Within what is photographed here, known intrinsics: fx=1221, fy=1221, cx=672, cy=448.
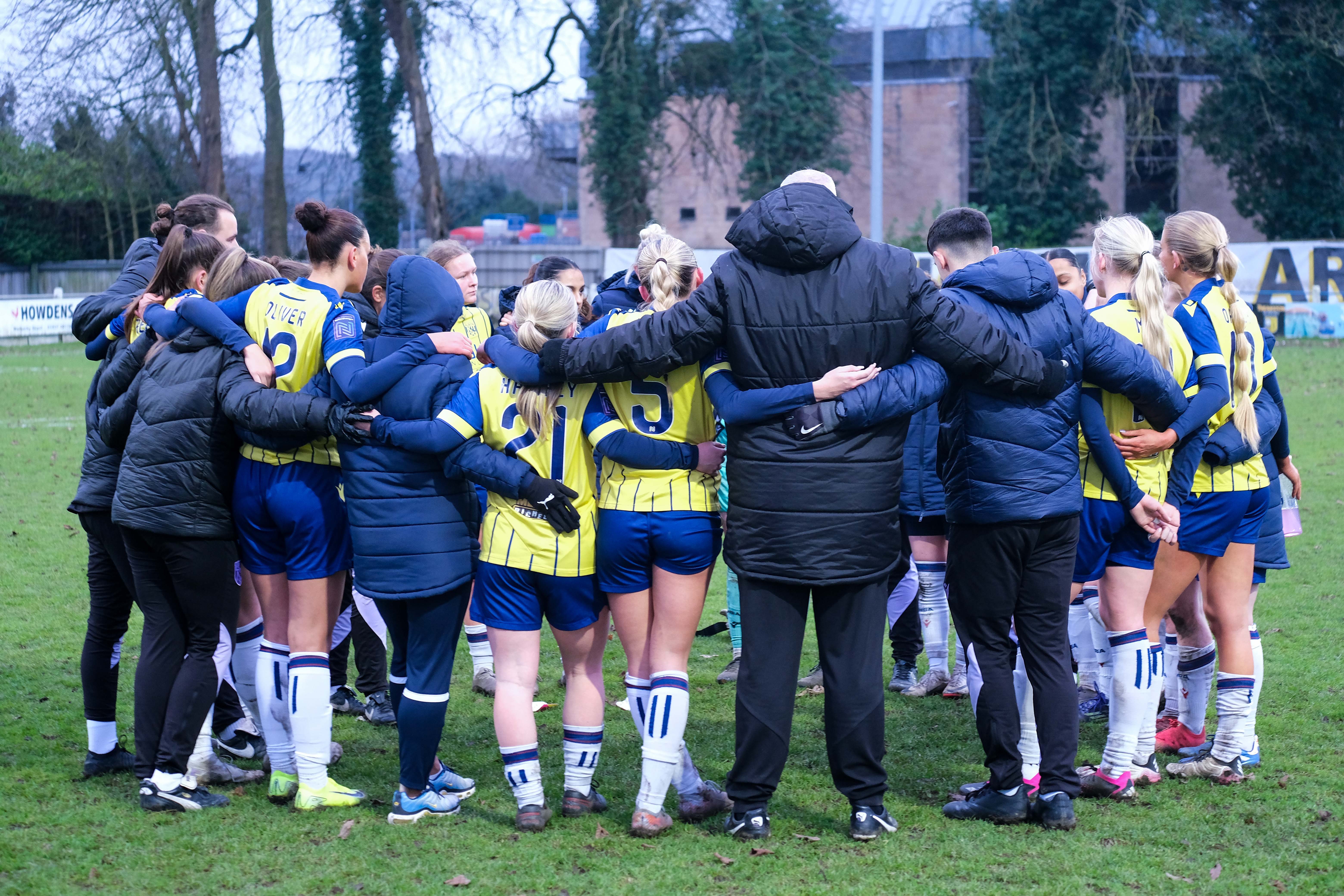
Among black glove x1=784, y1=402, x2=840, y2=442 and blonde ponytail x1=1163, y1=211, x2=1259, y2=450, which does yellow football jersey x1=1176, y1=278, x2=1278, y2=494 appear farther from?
black glove x1=784, y1=402, x2=840, y2=442

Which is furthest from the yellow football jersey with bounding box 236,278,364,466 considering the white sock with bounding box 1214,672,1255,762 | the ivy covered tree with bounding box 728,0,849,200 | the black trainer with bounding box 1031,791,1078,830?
the ivy covered tree with bounding box 728,0,849,200

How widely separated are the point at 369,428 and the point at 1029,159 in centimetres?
3328

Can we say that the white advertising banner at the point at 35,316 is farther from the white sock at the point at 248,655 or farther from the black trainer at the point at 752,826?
the black trainer at the point at 752,826

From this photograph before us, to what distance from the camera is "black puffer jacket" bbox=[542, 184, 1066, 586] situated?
12.3 feet

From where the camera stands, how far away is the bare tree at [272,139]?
2700 centimetres

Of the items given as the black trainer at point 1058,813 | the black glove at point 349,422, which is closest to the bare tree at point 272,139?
the black glove at point 349,422

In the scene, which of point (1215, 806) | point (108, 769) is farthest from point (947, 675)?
point (108, 769)

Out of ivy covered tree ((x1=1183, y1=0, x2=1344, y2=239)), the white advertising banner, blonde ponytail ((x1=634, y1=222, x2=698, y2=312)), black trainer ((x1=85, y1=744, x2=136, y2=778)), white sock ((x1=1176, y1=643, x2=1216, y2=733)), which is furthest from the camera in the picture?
ivy covered tree ((x1=1183, y1=0, x2=1344, y2=239))

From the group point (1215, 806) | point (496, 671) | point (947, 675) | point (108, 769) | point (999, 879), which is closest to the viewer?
point (999, 879)

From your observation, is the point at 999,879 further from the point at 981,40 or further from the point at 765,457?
the point at 981,40

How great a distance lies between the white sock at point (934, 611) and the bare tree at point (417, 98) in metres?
25.4

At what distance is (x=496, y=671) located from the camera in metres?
3.99

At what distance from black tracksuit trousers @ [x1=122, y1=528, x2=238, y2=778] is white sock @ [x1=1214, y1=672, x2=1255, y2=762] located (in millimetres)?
3641

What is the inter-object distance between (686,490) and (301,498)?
1.37 metres
